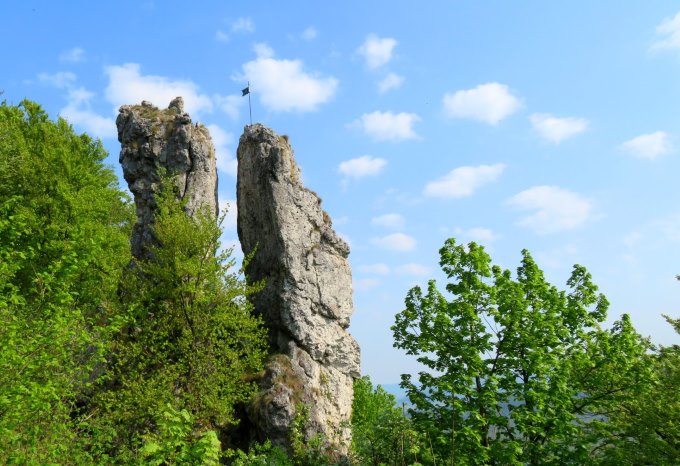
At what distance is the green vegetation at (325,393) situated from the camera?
11891 millimetres

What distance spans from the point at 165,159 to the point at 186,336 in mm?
11363

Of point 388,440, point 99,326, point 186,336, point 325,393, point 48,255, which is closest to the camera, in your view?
point 99,326

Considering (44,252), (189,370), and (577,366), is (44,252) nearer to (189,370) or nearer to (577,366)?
(189,370)

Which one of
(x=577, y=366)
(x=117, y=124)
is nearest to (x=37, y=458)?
(x=577, y=366)

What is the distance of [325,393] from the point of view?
2475 cm

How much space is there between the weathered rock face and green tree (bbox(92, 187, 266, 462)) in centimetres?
497

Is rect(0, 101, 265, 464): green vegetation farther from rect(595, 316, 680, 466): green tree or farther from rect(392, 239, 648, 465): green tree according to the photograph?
rect(595, 316, 680, 466): green tree

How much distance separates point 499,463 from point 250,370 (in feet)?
39.6

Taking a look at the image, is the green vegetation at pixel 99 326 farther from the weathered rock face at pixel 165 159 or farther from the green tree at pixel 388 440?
the green tree at pixel 388 440

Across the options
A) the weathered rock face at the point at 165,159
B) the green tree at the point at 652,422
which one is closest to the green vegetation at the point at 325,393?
the green tree at the point at 652,422

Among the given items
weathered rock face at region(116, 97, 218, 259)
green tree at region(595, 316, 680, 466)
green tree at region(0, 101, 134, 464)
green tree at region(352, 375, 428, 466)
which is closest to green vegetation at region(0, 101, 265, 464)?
green tree at region(0, 101, 134, 464)

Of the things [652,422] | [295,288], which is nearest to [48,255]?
[295,288]

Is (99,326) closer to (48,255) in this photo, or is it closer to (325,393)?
(325,393)

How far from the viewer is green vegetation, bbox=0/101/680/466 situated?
39.0 feet
